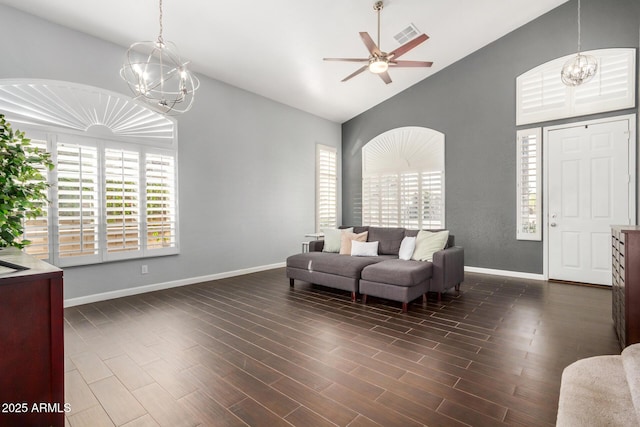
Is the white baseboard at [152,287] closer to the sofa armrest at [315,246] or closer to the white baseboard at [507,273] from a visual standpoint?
the sofa armrest at [315,246]

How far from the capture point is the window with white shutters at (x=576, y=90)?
439 centimetres

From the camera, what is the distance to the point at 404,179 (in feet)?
21.5

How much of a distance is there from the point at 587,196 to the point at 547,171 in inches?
25.0

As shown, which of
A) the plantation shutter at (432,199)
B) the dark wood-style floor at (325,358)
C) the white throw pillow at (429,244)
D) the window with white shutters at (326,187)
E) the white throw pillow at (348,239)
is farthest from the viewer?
the window with white shutters at (326,187)

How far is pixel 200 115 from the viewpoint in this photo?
490 centimetres

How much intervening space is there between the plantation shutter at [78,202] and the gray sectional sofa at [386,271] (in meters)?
2.57

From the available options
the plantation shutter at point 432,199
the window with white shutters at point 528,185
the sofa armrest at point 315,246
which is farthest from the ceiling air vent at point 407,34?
the sofa armrest at point 315,246

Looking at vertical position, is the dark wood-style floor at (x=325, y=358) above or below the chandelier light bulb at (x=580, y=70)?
below

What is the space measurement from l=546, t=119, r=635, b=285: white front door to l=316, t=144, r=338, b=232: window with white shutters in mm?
4111

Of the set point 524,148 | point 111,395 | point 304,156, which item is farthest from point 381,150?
point 111,395

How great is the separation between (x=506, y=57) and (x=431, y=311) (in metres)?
4.54

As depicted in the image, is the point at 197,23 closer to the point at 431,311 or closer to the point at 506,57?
the point at 431,311

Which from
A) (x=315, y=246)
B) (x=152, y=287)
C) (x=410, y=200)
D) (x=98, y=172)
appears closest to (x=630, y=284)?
(x=315, y=246)

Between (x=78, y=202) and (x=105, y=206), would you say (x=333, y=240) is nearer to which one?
(x=105, y=206)
